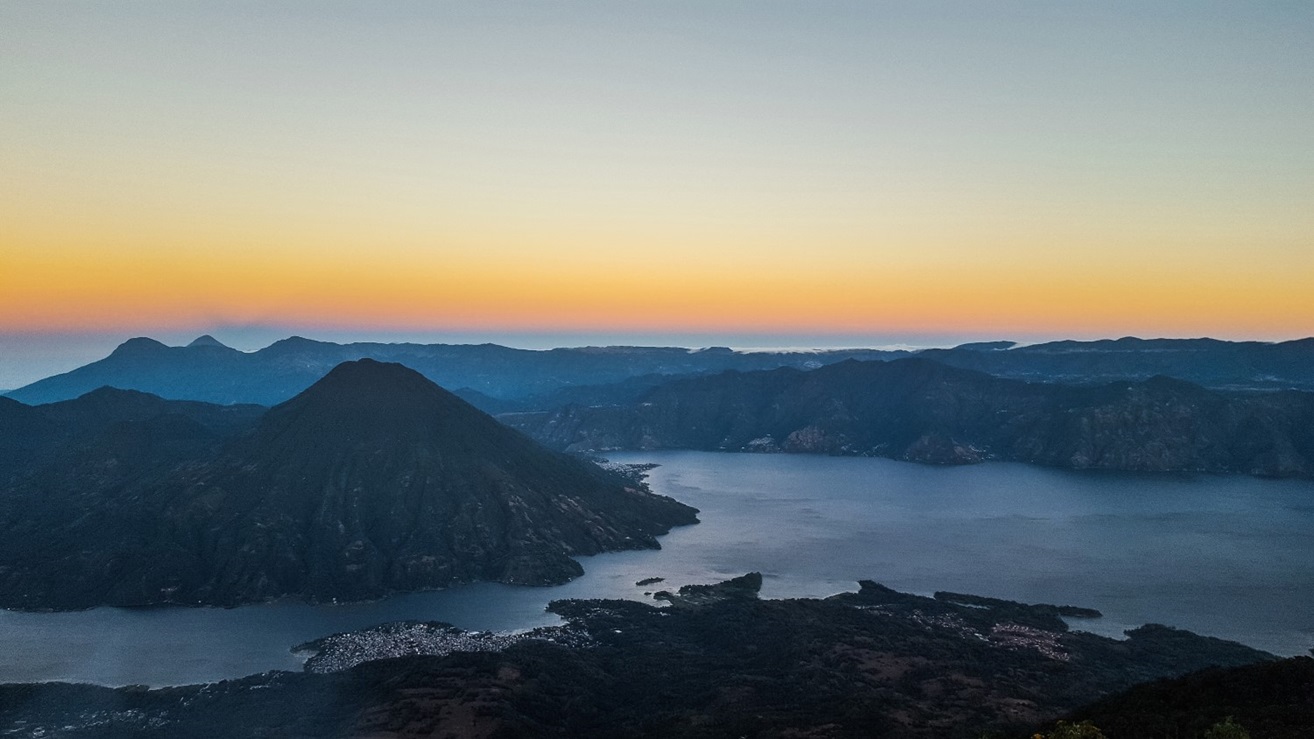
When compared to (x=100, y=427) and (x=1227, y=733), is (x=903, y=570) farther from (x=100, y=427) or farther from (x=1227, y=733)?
(x=100, y=427)

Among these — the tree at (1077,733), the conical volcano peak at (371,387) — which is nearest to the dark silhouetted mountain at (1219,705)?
the tree at (1077,733)

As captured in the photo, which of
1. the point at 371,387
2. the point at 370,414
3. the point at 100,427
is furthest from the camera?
the point at 100,427

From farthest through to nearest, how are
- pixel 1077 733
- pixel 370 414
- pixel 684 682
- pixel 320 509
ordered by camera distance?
1. pixel 370 414
2. pixel 320 509
3. pixel 684 682
4. pixel 1077 733

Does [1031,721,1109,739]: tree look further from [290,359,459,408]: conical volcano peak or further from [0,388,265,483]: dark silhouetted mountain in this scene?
[0,388,265,483]: dark silhouetted mountain

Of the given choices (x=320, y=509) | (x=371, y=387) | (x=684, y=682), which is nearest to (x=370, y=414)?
(x=371, y=387)

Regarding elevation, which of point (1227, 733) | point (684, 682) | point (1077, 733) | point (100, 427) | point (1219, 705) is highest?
point (100, 427)

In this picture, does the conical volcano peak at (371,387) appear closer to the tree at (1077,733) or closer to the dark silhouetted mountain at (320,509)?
the dark silhouetted mountain at (320,509)

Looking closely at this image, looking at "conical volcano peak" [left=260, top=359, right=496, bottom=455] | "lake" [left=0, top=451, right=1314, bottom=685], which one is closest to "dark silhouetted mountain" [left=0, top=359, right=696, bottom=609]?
"conical volcano peak" [left=260, top=359, right=496, bottom=455]
